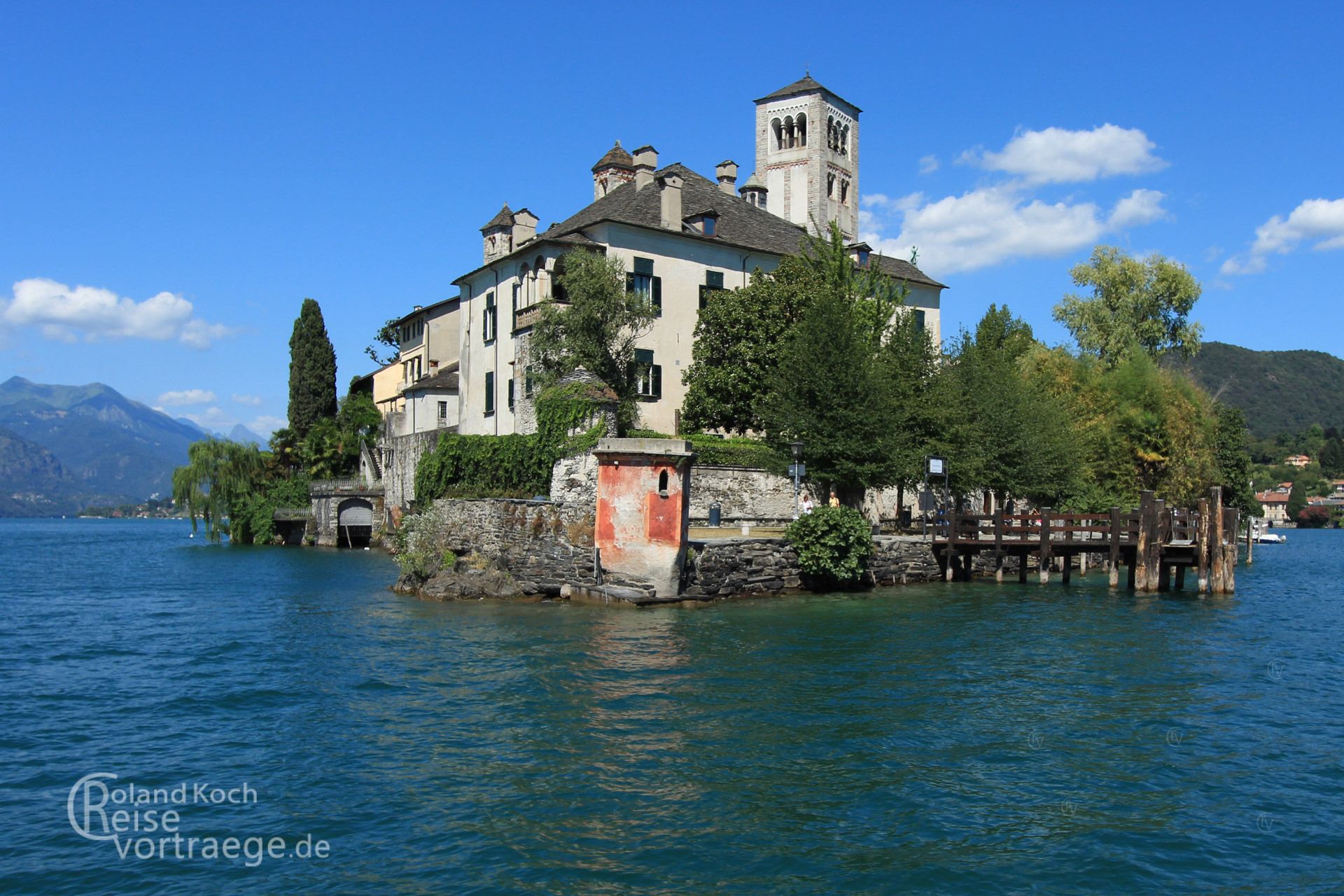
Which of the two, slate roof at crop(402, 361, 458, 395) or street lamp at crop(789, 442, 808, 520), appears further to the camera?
slate roof at crop(402, 361, 458, 395)

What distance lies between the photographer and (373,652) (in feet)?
64.3

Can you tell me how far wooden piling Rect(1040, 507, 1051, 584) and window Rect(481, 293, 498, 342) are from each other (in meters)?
24.3

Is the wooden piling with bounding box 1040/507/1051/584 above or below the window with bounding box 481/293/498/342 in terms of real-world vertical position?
below

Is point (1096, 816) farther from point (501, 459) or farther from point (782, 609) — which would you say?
point (501, 459)

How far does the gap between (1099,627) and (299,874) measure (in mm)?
19268

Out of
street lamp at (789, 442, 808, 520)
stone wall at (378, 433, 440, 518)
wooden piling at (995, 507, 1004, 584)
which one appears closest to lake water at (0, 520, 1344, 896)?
street lamp at (789, 442, 808, 520)

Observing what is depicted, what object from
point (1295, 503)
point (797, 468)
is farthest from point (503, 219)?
point (1295, 503)

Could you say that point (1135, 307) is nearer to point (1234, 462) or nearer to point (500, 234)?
point (1234, 462)

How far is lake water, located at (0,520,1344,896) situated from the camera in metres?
9.33

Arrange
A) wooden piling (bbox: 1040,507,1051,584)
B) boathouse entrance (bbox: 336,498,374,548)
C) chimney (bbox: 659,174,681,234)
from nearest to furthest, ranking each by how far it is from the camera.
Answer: wooden piling (bbox: 1040,507,1051,584), chimney (bbox: 659,174,681,234), boathouse entrance (bbox: 336,498,374,548)

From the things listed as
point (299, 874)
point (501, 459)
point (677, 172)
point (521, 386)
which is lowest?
point (299, 874)

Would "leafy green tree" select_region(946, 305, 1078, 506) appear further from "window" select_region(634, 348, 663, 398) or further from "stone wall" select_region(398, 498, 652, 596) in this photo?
"stone wall" select_region(398, 498, 652, 596)

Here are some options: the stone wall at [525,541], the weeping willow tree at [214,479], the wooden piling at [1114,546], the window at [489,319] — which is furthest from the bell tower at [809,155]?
the weeping willow tree at [214,479]

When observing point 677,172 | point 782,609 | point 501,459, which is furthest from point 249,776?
point 677,172
